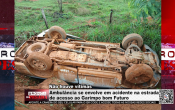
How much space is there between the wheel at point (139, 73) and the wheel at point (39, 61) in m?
2.39

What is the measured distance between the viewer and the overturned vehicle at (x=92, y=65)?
443 centimetres

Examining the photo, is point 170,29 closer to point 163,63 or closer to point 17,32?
point 163,63

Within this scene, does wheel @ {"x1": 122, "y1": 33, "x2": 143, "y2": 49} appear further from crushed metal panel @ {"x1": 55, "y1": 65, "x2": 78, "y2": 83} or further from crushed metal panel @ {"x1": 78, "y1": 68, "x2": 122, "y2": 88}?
crushed metal panel @ {"x1": 55, "y1": 65, "x2": 78, "y2": 83}

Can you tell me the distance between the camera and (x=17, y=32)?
8195 mm

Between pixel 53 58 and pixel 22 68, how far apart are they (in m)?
1.06

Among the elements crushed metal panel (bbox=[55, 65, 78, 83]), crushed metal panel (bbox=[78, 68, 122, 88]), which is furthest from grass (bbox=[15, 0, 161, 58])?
crushed metal panel (bbox=[55, 65, 78, 83])

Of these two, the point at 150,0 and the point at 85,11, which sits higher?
the point at 85,11

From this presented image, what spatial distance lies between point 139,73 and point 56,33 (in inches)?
141

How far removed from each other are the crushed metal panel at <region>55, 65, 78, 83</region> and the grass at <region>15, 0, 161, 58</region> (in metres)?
3.47

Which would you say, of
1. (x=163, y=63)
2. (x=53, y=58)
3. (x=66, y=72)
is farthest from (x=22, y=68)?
(x=163, y=63)

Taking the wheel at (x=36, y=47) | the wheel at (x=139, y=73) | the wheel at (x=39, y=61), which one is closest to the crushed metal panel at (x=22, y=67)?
the wheel at (x=39, y=61)

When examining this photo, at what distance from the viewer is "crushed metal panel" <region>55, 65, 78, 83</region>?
4.62 meters

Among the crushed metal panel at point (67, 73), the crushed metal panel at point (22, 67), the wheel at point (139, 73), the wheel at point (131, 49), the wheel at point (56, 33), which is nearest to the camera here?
the wheel at point (139, 73)

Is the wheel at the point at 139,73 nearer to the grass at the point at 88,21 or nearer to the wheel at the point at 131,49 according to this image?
the wheel at the point at 131,49
